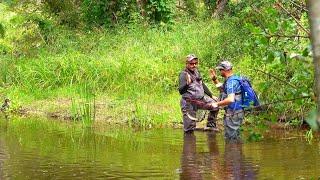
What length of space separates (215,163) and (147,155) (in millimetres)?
1233

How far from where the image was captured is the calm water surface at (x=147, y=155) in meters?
7.86

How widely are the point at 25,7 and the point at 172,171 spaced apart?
16597 mm

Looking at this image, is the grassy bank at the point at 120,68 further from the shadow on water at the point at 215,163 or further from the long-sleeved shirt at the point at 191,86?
the shadow on water at the point at 215,163

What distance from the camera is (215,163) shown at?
8.55 m

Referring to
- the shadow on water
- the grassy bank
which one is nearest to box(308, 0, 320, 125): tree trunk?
the shadow on water

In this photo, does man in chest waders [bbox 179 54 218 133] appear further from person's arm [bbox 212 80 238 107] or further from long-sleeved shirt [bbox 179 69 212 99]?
person's arm [bbox 212 80 238 107]

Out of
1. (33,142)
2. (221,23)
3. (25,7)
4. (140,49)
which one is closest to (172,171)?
(33,142)

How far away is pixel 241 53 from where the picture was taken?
1620cm

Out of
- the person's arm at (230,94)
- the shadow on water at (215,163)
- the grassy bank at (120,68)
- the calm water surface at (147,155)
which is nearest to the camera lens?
the shadow on water at (215,163)

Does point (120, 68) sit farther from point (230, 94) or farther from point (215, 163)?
point (215, 163)

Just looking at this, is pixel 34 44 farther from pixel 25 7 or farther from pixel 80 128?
pixel 80 128

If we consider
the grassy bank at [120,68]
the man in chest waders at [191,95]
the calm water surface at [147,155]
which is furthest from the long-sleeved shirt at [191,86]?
the grassy bank at [120,68]

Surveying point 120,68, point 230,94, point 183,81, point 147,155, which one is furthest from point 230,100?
point 120,68

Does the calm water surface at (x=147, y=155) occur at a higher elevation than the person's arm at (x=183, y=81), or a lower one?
lower
